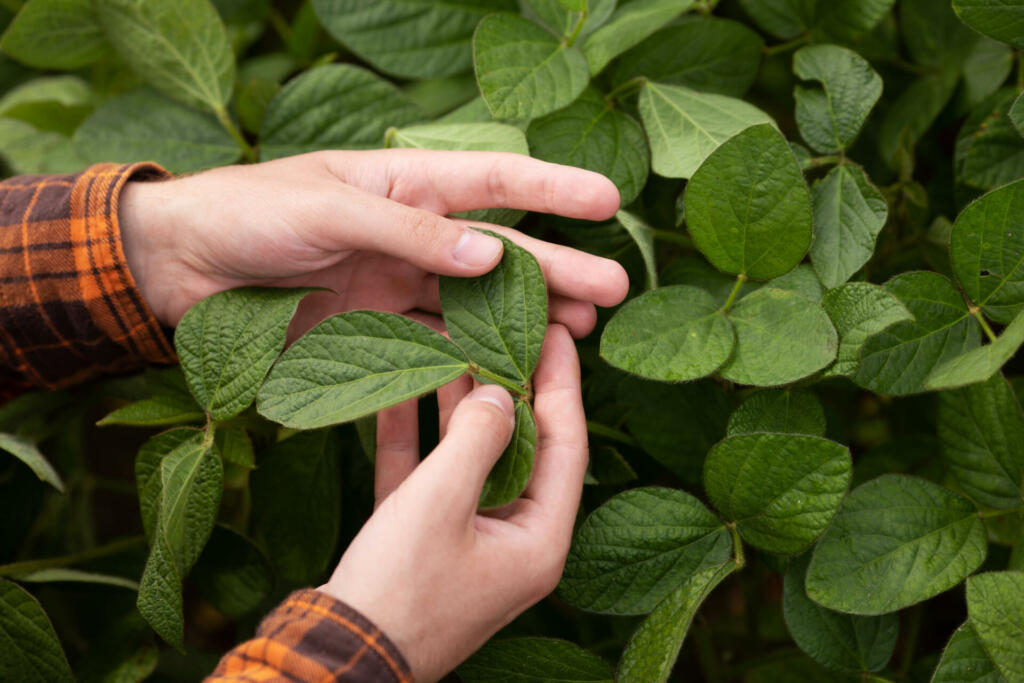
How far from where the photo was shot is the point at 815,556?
62 cm

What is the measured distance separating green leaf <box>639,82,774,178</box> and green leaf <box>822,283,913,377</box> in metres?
0.18

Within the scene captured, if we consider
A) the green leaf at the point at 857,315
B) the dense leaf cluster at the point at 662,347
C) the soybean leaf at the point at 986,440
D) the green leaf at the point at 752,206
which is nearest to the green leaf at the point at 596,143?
the dense leaf cluster at the point at 662,347

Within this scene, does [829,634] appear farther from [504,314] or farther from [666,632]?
[504,314]

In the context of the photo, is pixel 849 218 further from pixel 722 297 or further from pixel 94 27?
pixel 94 27

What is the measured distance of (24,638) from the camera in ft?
2.19

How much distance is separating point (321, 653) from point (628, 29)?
0.57m

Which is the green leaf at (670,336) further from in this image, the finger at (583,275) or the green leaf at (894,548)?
the green leaf at (894,548)

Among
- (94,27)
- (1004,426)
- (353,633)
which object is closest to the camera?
(353,633)

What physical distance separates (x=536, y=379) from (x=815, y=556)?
264 mm

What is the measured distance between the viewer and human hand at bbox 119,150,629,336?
2.16 ft

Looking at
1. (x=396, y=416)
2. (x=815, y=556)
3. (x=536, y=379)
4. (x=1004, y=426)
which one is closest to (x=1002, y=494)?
(x=1004, y=426)

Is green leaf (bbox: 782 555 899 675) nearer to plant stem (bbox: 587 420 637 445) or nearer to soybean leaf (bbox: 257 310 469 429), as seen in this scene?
plant stem (bbox: 587 420 637 445)

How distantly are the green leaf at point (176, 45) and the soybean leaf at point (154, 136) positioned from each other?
1.0 inches

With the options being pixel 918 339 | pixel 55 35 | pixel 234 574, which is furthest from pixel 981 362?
pixel 55 35
